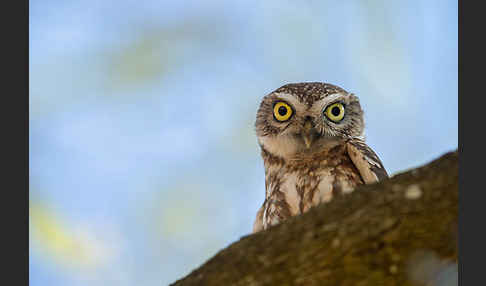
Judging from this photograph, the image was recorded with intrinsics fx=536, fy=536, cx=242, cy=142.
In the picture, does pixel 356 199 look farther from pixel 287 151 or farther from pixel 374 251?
pixel 287 151

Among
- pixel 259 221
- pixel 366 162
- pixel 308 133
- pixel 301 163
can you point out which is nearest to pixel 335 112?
pixel 308 133

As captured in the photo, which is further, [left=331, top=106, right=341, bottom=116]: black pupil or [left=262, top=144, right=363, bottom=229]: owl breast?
[left=331, top=106, right=341, bottom=116]: black pupil

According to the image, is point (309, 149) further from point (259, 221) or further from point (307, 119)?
point (259, 221)

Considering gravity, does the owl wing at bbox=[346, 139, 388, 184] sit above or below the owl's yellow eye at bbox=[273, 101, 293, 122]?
below

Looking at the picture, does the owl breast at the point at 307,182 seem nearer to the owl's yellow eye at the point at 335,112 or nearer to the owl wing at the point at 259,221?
the owl wing at the point at 259,221

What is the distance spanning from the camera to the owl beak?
4.65 meters

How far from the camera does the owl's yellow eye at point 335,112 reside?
4.94 m

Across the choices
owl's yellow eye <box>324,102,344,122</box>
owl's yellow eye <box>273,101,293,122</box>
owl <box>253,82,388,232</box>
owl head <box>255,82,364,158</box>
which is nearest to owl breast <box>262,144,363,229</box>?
owl <box>253,82,388,232</box>

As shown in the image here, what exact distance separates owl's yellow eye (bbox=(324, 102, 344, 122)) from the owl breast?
1.08 feet

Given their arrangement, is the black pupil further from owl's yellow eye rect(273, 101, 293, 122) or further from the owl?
owl's yellow eye rect(273, 101, 293, 122)

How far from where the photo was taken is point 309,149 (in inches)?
186

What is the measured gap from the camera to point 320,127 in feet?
15.7

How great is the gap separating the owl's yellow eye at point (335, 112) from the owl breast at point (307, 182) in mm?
330

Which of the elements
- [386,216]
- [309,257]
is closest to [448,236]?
[386,216]
